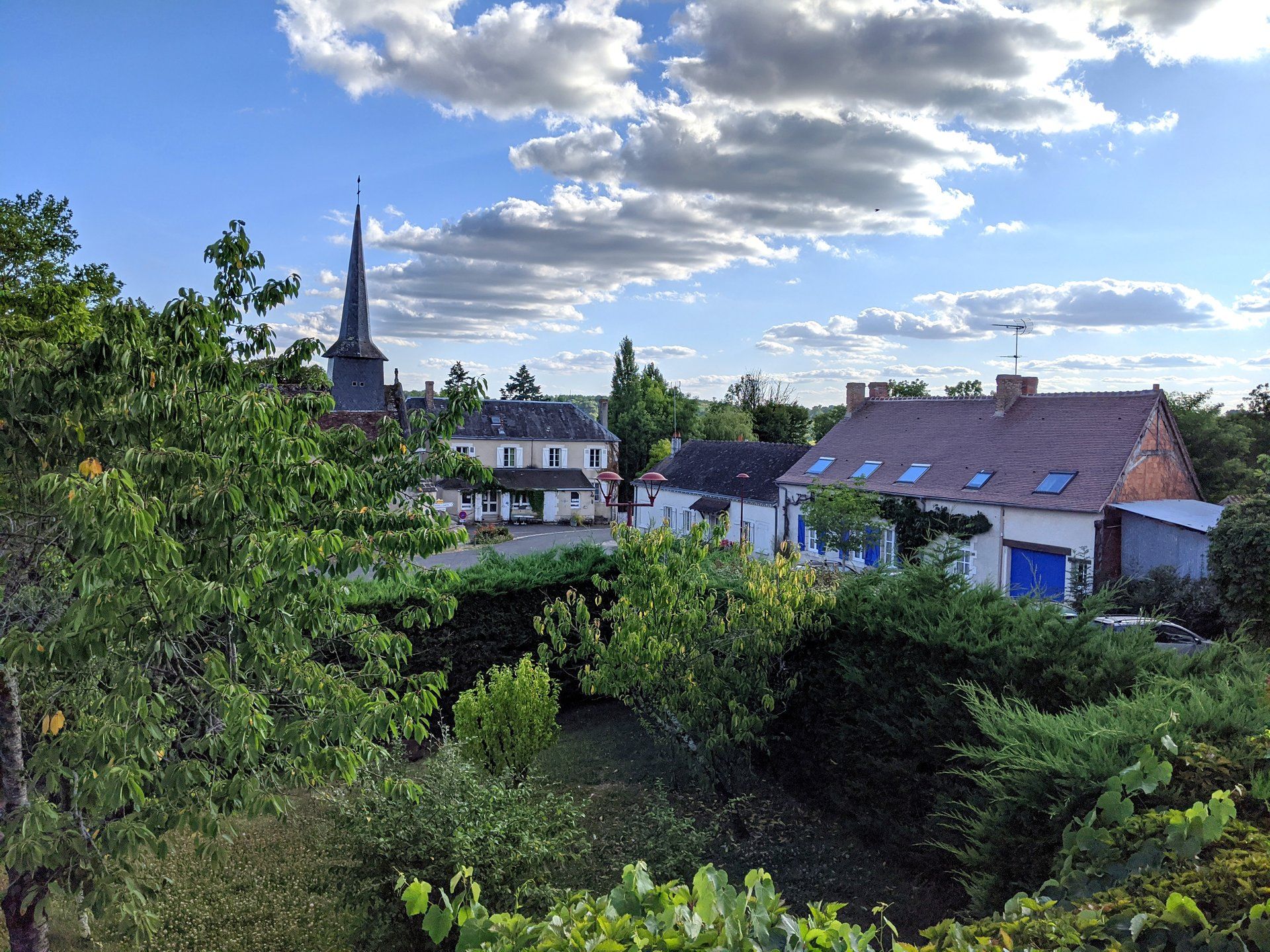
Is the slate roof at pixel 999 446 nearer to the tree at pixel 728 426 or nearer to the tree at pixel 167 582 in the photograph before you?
the tree at pixel 167 582

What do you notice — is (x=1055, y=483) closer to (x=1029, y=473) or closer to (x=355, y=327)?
(x=1029, y=473)

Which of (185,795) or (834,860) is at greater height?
(185,795)

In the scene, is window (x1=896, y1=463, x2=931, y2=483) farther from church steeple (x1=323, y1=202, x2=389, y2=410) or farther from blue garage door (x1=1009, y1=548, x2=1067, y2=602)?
church steeple (x1=323, y1=202, x2=389, y2=410)

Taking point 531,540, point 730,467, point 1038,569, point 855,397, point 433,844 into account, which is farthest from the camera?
point 531,540

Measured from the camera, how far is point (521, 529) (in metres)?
45.5

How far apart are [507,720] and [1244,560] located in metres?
16.6

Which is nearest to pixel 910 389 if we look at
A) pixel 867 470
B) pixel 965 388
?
pixel 965 388

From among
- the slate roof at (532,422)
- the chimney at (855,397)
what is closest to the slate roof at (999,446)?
the chimney at (855,397)

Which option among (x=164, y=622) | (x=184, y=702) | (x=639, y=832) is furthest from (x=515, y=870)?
(x=164, y=622)

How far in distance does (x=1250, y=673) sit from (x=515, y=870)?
6046 mm

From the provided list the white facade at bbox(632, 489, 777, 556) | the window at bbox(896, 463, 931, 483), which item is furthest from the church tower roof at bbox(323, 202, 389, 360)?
the window at bbox(896, 463, 931, 483)

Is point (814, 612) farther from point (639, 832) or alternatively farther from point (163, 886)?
point (163, 886)

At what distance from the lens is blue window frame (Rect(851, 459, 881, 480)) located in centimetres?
3089

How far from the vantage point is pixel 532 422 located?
166 ft
